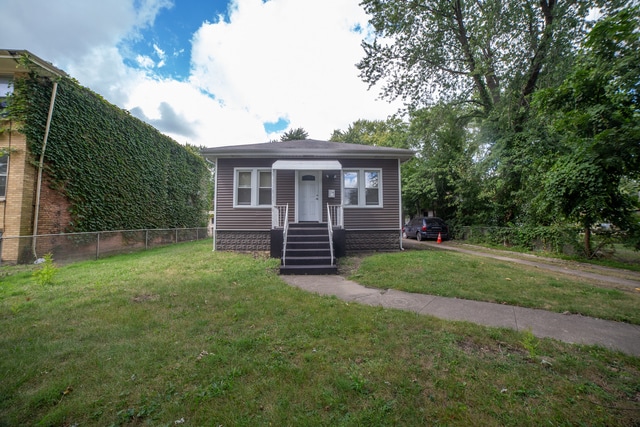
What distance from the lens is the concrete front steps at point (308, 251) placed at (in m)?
6.57

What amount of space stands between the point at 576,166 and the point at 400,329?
9.08 m

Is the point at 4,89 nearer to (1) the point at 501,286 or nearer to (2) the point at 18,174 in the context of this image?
(2) the point at 18,174

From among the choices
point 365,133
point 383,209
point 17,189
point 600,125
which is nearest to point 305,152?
point 383,209

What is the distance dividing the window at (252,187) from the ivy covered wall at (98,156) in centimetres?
491

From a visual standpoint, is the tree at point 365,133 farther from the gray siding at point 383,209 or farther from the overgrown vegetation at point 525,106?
the gray siding at point 383,209

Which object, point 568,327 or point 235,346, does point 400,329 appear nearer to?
point 235,346

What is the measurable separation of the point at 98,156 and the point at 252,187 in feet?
18.8

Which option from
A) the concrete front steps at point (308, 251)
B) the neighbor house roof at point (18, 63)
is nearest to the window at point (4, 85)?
the neighbor house roof at point (18, 63)

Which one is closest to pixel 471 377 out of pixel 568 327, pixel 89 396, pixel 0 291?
pixel 568 327

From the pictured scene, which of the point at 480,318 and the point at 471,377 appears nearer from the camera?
the point at 471,377

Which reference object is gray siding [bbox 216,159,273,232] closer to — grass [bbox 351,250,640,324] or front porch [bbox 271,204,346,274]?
front porch [bbox 271,204,346,274]

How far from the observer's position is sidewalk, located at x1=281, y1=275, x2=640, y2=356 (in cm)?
318

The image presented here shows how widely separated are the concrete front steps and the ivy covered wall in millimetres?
7254

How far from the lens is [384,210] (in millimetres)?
10125
